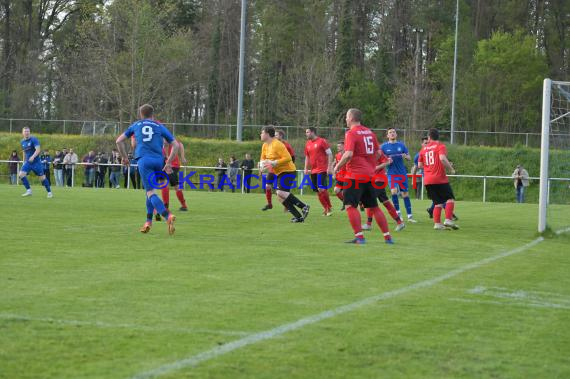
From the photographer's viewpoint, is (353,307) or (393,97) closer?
(353,307)

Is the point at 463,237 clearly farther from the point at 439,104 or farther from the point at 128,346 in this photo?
the point at 439,104

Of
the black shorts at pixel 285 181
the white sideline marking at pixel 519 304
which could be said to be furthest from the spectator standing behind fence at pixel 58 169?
the white sideline marking at pixel 519 304

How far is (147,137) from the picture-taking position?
1356cm

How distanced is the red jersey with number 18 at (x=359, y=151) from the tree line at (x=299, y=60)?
39.3m

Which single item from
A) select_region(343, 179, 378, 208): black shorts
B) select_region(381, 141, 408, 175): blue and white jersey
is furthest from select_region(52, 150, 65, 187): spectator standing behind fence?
select_region(343, 179, 378, 208): black shorts

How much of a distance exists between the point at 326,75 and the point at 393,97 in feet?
19.1

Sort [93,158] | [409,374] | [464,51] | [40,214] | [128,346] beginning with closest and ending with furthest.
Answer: [409,374] → [128,346] → [40,214] → [93,158] → [464,51]

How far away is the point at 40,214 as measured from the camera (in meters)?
17.2

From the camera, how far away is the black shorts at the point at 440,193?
1652 cm

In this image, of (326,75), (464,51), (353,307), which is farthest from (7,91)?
(353,307)

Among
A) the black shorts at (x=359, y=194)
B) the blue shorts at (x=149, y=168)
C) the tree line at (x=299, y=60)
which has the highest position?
the tree line at (x=299, y=60)

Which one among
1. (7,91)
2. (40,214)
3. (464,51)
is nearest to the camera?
(40,214)

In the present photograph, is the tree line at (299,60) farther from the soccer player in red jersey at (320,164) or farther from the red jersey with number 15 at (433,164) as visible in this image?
A: the red jersey with number 15 at (433,164)

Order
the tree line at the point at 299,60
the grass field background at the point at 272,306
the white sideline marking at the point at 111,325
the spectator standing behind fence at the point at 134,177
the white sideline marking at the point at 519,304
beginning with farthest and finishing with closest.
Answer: the tree line at the point at 299,60, the spectator standing behind fence at the point at 134,177, the white sideline marking at the point at 519,304, the white sideline marking at the point at 111,325, the grass field background at the point at 272,306
